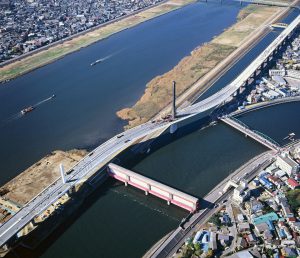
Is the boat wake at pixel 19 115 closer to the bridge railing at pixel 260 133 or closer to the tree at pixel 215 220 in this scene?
the bridge railing at pixel 260 133

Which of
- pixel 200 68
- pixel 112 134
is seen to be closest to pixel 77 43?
pixel 200 68

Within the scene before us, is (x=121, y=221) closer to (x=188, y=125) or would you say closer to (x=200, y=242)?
(x=200, y=242)

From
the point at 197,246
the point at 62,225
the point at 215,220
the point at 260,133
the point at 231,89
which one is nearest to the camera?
the point at 197,246

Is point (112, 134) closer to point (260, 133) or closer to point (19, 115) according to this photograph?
point (19, 115)

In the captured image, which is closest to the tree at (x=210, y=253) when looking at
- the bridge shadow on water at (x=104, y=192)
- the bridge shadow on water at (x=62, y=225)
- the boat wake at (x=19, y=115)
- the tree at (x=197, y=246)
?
the tree at (x=197, y=246)

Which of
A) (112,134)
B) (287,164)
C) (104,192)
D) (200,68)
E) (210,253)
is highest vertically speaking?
(200,68)

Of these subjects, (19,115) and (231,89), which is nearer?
(19,115)

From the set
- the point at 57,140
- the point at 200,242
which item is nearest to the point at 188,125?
the point at 57,140
